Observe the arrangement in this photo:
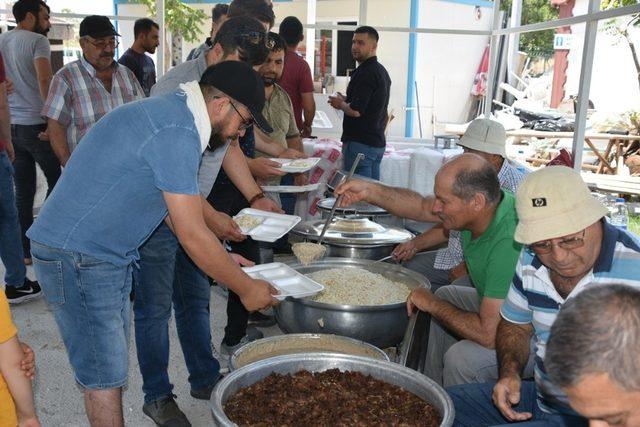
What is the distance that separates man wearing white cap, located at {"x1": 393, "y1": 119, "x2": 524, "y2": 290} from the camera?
12.5ft

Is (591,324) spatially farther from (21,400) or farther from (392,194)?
(392,194)

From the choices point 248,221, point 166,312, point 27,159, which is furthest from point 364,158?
point 166,312

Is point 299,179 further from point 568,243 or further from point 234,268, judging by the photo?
point 568,243

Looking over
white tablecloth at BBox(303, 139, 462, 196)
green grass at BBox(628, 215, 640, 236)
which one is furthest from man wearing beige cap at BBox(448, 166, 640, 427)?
green grass at BBox(628, 215, 640, 236)

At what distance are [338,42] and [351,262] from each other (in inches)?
388

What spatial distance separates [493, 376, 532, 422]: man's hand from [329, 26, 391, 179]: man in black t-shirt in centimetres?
379

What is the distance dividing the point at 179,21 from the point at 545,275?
1057cm

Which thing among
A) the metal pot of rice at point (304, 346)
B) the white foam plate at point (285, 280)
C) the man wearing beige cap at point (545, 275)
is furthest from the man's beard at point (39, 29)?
the man wearing beige cap at point (545, 275)

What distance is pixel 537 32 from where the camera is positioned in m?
21.1

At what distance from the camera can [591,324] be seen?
1215 millimetres

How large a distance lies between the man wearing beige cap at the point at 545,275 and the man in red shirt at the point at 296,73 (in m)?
3.59

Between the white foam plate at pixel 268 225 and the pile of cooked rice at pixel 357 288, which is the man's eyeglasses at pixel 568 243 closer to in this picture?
the pile of cooked rice at pixel 357 288

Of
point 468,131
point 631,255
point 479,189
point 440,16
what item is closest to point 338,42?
point 440,16

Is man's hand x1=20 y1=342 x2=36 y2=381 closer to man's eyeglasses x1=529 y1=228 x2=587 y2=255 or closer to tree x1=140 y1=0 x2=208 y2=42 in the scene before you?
man's eyeglasses x1=529 y1=228 x2=587 y2=255
